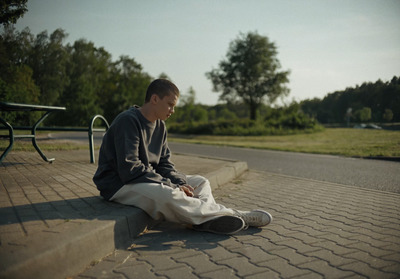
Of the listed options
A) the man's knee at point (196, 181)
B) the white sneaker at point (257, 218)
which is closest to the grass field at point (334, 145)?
the man's knee at point (196, 181)

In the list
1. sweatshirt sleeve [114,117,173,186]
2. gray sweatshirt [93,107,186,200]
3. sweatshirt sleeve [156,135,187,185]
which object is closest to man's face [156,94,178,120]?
gray sweatshirt [93,107,186,200]

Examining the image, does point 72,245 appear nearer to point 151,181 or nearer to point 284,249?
point 151,181

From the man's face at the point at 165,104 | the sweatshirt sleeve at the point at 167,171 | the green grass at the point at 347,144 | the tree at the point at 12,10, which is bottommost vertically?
the green grass at the point at 347,144

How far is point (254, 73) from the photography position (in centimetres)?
3662

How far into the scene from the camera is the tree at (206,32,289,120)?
1458 inches

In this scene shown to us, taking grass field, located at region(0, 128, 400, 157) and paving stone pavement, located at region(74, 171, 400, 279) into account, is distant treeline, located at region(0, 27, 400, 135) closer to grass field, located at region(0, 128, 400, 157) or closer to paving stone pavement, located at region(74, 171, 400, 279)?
grass field, located at region(0, 128, 400, 157)

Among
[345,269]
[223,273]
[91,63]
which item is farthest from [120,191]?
[91,63]

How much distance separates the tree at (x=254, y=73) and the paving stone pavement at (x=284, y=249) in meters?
34.2

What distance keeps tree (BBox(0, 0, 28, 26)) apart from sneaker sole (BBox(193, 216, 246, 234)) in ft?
25.2

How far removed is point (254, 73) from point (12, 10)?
32.6 metres

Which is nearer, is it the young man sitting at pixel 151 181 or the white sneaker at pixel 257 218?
the young man sitting at pixel 151 181

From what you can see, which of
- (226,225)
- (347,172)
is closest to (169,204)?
(226,225)

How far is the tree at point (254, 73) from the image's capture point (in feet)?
121

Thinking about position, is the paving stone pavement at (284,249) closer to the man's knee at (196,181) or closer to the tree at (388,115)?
the man's knee at (196,181)
